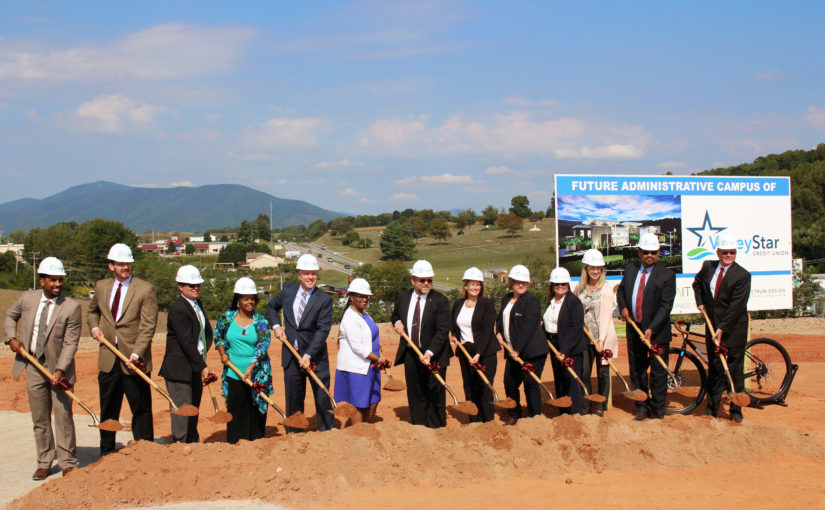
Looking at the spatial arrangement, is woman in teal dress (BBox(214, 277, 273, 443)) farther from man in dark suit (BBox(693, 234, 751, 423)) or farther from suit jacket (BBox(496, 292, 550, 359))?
man in dark suit (BBox(693, 234, 751, 423))

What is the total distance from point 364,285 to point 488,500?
8.49ft

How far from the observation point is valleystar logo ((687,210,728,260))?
1123cm

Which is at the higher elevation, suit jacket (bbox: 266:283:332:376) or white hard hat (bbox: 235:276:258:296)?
white hard hat (bbox: 235:276:258:296)

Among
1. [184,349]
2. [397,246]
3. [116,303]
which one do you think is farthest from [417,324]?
[397,246]

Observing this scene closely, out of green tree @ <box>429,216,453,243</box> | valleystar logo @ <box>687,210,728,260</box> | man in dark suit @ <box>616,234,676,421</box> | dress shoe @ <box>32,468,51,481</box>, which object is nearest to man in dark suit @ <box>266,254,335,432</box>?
dress shoe @ <box>32,468,51,481</box>

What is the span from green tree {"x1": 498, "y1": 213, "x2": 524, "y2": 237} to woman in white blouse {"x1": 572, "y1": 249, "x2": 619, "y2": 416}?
74.3m

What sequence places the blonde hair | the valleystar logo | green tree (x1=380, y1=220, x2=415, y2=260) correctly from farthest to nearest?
green tree (x1=380, y1=220, x2=415, y2=260)
the valleystar logo
the blonde hair

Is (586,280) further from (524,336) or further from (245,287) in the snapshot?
(245,287)

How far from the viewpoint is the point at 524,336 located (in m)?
6.92

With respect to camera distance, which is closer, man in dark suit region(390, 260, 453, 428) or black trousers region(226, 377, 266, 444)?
black trousers region(226, 377, 266, 444)

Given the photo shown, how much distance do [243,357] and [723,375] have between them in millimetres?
5185

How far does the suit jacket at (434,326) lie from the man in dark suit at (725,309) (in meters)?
2.92

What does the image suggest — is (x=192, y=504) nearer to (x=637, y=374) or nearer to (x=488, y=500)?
(x=488, y=500)

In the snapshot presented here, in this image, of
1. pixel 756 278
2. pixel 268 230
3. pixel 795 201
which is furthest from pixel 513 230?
pixel 756 278
